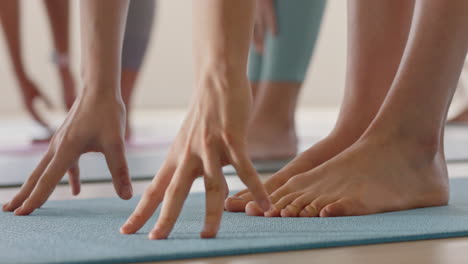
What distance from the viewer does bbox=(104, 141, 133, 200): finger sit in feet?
3.46

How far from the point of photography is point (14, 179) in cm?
162

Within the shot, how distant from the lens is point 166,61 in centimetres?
588

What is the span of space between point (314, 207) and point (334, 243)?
21cm

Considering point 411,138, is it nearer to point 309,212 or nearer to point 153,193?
point 309,212

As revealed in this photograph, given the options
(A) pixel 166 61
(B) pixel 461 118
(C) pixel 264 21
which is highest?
(C) pixel 264 21

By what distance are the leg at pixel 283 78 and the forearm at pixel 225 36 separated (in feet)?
3.63

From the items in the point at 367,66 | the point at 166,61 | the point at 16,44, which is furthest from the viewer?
the point at 166,61

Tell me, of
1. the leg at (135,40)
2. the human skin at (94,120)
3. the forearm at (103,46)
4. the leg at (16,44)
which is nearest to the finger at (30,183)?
the human skin at (94,120)

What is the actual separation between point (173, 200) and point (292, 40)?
1330mm

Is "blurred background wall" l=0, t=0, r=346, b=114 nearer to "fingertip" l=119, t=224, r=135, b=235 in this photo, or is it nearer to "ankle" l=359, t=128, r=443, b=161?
"ankle" l=359, t=128, r=443, b=161

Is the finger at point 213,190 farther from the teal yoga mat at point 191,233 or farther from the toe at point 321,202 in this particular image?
the toe at point 321,202

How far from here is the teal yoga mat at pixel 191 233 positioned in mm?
757

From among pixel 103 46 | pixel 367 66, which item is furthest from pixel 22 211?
pixel 367 66

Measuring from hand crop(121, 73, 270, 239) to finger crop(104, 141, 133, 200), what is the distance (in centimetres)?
18
